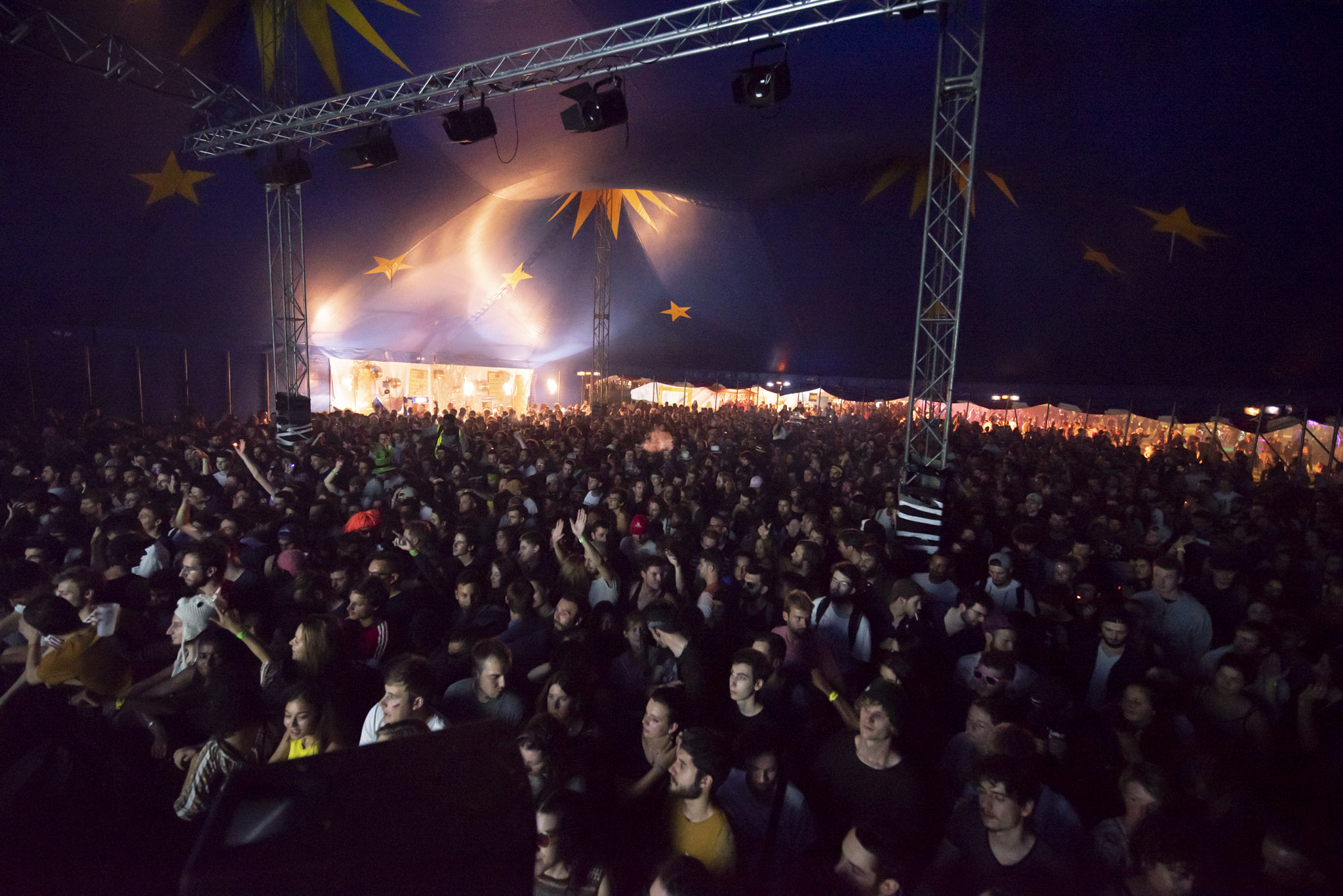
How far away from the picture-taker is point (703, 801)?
1.89 metres

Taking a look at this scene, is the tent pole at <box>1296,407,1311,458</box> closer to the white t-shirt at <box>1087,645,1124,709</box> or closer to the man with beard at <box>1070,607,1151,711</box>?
the man with beard at <box>1070,607,1151,711</box>

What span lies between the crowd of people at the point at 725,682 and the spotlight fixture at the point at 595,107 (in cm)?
405

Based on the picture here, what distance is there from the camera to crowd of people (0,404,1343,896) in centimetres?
188

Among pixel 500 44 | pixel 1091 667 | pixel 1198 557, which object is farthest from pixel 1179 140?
pixel 500 44

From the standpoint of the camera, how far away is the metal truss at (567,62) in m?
5.64

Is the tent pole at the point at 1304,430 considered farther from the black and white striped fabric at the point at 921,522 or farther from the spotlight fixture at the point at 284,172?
the spotlight fixture at the point at 284,172

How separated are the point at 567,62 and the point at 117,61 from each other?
220 inches

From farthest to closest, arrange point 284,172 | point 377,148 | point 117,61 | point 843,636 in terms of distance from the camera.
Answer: point 284,172 < point 377,148 < point 117,61 < point 843,636

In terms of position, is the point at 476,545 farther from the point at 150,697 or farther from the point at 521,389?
the point at 521,389

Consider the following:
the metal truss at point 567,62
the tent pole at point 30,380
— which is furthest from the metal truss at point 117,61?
the tent pole at point 30,380

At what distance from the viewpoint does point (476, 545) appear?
14.2ft

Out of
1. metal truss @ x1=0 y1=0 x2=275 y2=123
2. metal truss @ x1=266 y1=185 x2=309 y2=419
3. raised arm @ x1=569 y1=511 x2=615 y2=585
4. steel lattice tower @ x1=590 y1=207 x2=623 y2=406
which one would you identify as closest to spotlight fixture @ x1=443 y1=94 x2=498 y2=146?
metal truss @ x1=266 y1=185 x2=309 y2=419

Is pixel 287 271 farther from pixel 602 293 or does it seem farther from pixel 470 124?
pixel 602 293

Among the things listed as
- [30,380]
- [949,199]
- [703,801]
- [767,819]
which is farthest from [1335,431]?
[30,380]
